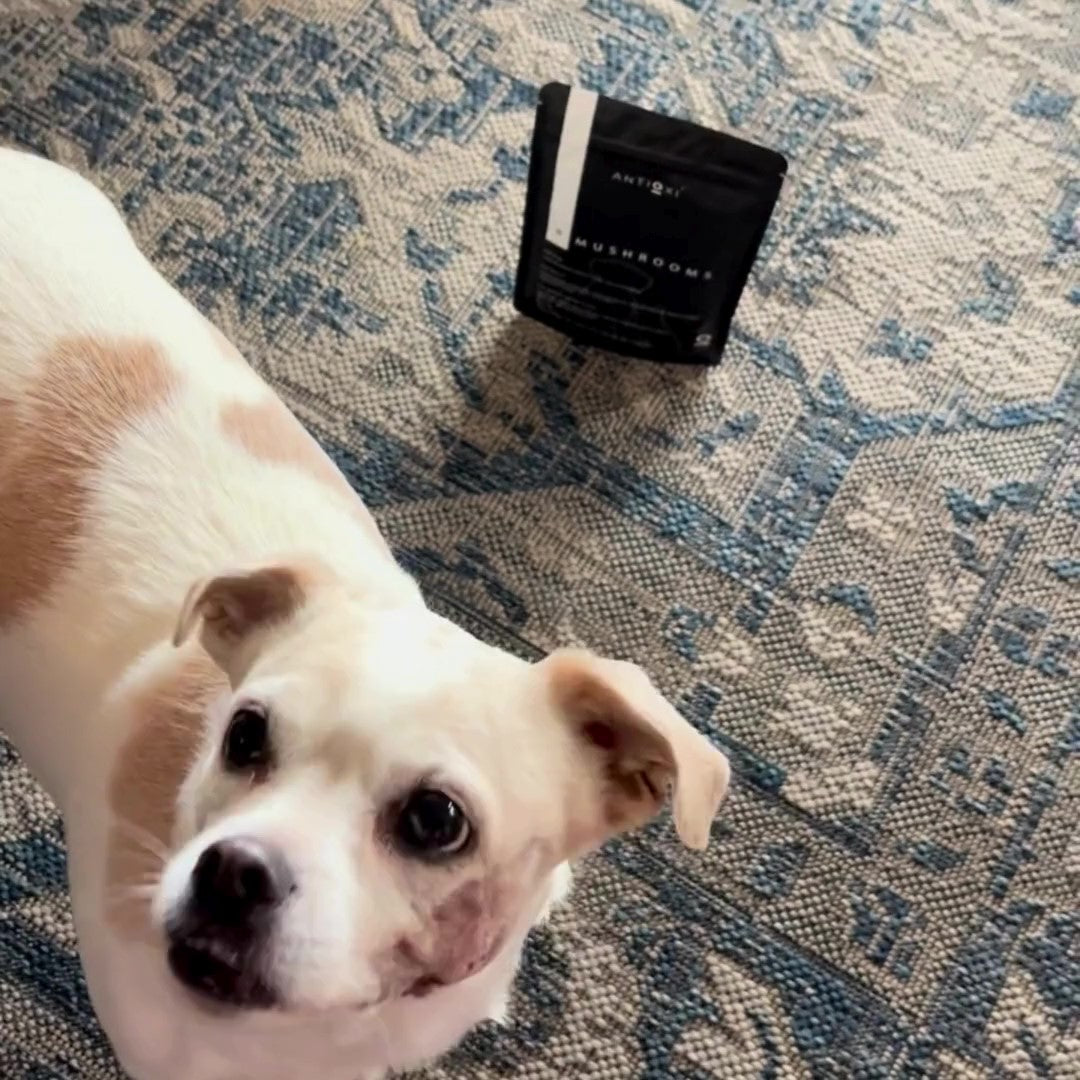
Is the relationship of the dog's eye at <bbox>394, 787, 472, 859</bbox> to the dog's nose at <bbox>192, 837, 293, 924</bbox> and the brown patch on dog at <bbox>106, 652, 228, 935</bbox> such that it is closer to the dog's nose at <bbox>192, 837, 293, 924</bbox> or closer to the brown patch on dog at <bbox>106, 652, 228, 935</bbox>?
the dog's nose at <bbox>192, 837, 293, 924</bbox>

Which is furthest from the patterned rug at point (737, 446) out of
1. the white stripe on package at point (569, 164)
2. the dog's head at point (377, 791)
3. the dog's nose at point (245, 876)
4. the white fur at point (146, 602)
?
the dog's nose at point (245, 876)

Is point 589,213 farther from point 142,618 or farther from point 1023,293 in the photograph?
point 142,618

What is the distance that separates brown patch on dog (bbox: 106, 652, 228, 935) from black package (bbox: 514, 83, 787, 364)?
2.64 ft

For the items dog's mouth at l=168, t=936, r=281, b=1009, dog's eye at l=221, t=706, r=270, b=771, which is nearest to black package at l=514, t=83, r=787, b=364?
dog's eye at l=221, t=706, r=270, b=771

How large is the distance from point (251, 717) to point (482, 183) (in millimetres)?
1163

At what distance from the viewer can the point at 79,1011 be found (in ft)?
4.53

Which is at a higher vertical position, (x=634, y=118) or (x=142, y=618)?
(x=634, y=118)

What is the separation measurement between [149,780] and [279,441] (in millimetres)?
331

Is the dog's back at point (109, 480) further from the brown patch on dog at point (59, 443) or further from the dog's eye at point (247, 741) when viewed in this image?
the dog's eye at point (247, 741)

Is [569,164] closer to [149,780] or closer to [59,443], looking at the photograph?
[59,443]

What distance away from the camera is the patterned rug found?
4.77ft

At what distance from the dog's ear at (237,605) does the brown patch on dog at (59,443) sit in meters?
0.19

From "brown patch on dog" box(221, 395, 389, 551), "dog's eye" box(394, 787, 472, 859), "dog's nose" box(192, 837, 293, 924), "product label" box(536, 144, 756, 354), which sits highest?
"product label" box(536, 144, 756, 354)

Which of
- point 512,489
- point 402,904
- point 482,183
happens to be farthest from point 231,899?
point 482,183
